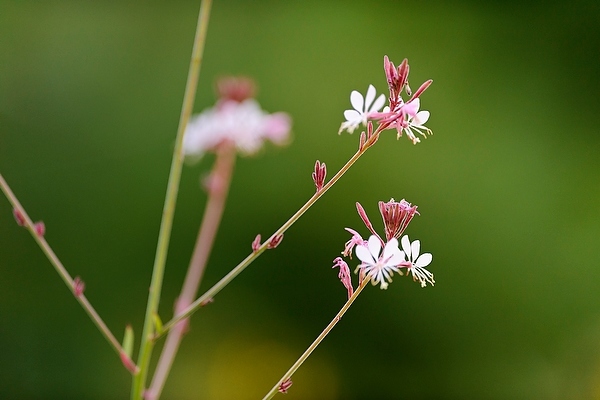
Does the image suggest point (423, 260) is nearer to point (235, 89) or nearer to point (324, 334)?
point (324, 334)

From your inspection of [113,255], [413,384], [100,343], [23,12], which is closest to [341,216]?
[413,384]

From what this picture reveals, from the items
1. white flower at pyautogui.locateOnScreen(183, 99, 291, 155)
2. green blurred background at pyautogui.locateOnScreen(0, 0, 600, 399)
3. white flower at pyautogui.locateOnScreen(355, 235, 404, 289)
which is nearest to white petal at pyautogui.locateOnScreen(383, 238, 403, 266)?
white flower at pyautogui.locateOnScreen(355, 235, 404, 289)

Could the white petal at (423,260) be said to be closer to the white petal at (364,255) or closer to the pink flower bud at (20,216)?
the white petal at (364,255)

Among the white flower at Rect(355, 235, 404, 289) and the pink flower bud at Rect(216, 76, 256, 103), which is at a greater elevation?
the pink flower bud at Rect(216, 76, 256, 103)

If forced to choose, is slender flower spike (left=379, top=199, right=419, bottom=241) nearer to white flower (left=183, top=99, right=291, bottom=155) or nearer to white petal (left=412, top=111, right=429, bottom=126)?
white petal (left=412, top=111, right=429, bottom=126)

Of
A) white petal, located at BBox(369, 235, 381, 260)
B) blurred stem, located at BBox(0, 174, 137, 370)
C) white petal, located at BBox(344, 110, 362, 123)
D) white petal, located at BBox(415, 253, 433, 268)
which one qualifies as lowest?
blurred stem, located at BBox(0, 174, 137, 370)

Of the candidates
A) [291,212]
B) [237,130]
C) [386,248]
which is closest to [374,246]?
[386,248]

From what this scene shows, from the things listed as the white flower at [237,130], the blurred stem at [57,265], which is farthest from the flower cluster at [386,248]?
the white flower at [237,130]
